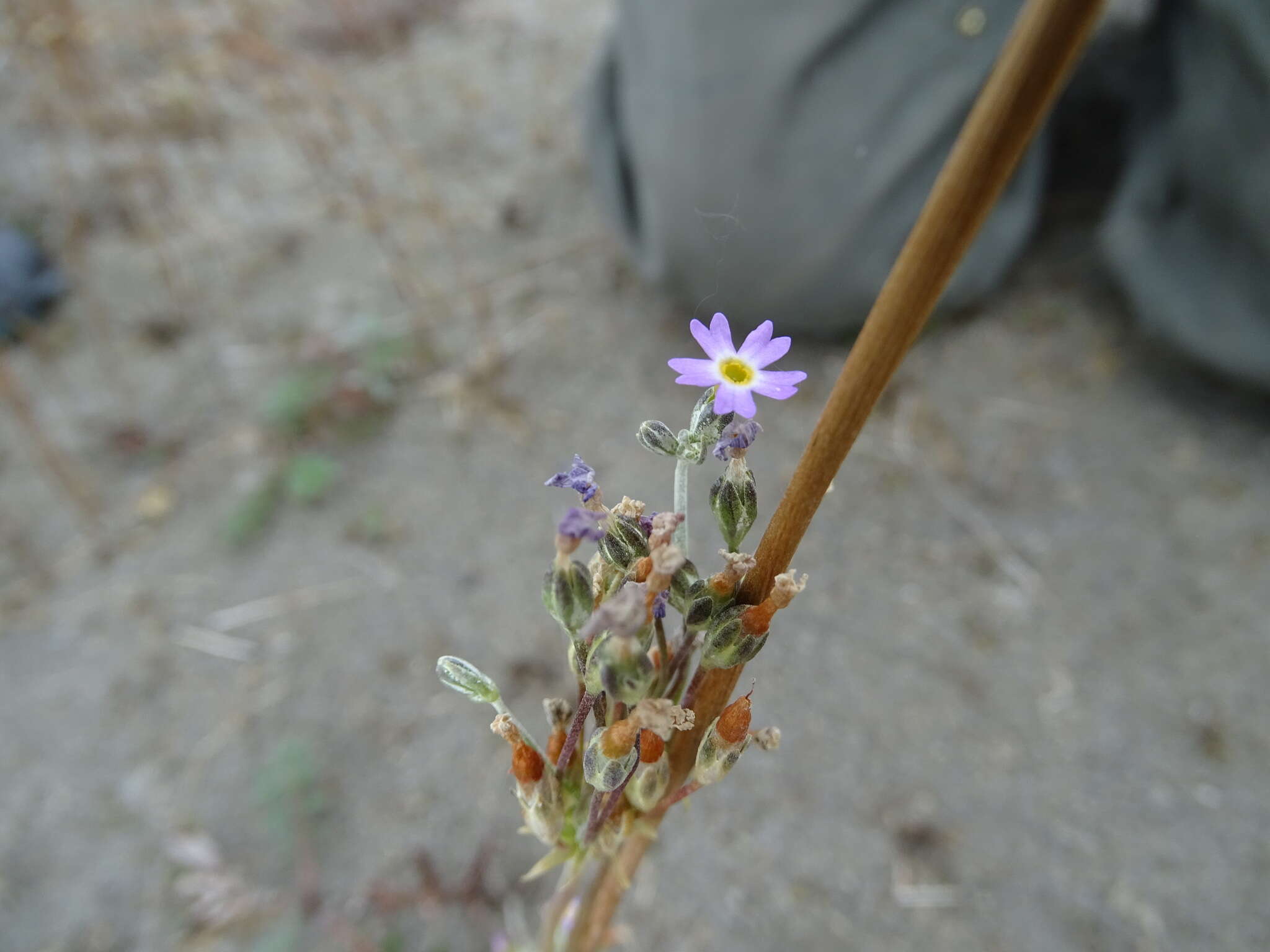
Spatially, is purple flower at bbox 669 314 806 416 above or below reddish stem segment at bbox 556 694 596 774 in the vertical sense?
above

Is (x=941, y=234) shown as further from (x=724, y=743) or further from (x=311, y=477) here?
(x=311, y=477)

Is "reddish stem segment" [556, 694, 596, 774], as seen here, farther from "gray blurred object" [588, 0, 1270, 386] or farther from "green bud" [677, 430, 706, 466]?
"gray blurred object" [588, 0, 1270, 386]

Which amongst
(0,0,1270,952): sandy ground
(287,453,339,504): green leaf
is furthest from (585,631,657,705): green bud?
(287,453,339,504): green leaf

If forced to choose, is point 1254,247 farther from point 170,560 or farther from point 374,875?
point 170,560

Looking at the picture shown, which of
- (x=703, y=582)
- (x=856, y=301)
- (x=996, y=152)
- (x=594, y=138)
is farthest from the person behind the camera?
(x=594, y=138)

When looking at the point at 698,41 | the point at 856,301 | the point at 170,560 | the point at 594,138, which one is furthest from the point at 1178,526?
the point at 170,560

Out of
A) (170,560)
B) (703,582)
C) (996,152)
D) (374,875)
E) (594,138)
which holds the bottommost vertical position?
(374,875)
